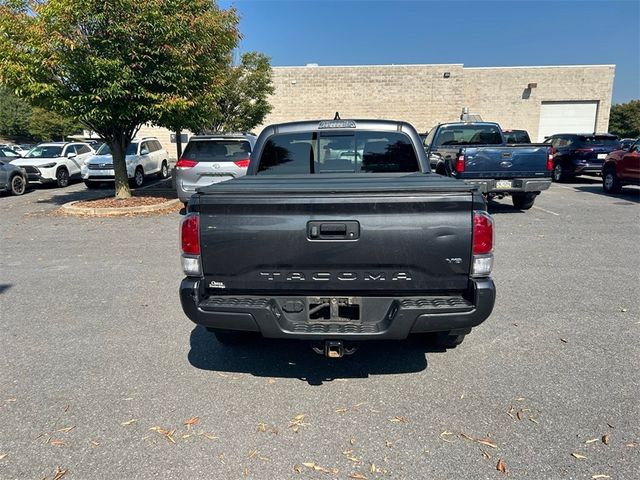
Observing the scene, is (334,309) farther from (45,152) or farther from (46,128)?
(46,128)

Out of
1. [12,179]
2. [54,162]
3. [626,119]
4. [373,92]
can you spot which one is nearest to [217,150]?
[12,179]

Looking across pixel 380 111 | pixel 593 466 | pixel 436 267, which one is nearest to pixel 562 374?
pixel 593 466

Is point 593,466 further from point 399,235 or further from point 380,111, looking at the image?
point 380,111

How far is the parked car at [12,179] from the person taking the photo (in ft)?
48.9

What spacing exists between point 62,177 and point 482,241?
742 inches

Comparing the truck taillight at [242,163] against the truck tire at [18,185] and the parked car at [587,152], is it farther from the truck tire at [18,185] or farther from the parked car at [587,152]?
the parked car at [587,152]

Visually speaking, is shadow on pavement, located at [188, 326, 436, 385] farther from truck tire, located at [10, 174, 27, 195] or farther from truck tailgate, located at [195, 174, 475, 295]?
truck tire, located at [10, 174, 27, 195]

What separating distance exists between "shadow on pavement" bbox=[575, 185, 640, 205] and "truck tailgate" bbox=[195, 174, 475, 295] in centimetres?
1189

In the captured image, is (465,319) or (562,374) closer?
(465,319)

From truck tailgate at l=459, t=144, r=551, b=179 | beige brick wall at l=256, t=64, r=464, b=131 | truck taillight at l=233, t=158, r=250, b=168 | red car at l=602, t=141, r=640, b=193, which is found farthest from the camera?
beige brick wall at l=256, t=64, r=464, b=131

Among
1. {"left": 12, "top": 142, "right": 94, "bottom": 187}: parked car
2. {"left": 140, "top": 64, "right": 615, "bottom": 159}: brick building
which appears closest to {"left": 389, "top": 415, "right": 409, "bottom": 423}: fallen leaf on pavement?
{"left": 12, "top": 142, "right": 94, "bottom": 187}: parked car

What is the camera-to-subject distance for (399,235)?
284 cm

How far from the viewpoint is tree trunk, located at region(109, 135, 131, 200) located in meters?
12.2

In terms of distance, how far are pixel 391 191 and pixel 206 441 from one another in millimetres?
1938
